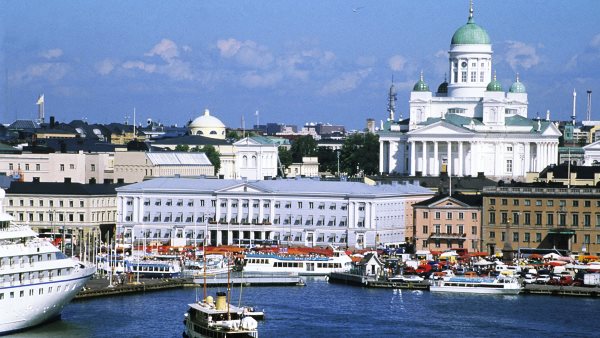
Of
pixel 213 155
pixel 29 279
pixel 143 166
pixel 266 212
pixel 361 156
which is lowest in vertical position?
pixel 29 279

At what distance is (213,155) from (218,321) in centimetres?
7746

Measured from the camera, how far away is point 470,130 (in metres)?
119

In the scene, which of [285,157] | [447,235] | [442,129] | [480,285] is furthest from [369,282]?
[285,157]

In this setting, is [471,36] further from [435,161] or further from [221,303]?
[221,303]

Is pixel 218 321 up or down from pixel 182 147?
down

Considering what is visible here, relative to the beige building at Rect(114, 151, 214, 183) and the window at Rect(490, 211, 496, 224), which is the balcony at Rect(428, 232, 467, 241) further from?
the beige building at Rect(114, 151, 214, 183)

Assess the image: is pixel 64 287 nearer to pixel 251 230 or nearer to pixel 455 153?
pixel 251 230

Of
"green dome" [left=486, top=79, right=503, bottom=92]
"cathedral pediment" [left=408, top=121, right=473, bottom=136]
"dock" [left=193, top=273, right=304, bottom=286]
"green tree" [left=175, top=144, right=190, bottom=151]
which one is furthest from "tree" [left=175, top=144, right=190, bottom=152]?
"dock" [left=193, top=273, right=304, bottom=286]

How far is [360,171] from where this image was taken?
136500mm

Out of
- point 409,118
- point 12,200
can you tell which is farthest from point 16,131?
point 12,200

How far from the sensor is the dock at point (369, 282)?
235 ft

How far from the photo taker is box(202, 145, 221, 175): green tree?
128m

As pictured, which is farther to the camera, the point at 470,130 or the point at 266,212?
the point at 470,130

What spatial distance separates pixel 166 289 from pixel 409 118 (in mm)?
59027
